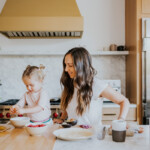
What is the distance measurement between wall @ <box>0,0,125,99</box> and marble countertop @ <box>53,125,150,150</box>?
2.45 metres

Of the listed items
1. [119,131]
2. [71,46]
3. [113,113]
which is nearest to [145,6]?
[71,46]

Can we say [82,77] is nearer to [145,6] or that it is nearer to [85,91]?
[85,91]

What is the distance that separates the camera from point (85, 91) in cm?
176

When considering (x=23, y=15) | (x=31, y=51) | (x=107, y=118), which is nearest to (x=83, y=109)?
(x=107, y=118)

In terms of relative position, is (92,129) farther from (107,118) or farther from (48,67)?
(48,67)

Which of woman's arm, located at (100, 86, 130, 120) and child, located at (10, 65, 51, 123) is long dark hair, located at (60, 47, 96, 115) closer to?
woman's arm, located at (100, 86, 130, 120)

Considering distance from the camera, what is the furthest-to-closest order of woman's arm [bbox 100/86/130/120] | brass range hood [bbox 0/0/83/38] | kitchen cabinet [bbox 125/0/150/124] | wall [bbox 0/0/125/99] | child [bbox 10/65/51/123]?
wall [bbox 0/0/125/99], kitchen cabinet [bbox 125/0/150/124], brass range hood [bbox 0/0/83/38], child [bbox 10/65/51/123], woman's arm [bbox 100/86/130/120]

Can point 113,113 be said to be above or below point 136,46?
below

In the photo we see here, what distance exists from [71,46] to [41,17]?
2.77 feet

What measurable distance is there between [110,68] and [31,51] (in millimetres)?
1287

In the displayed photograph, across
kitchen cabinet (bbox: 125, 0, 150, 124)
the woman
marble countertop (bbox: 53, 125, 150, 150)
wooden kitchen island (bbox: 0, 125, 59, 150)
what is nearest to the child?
the woman

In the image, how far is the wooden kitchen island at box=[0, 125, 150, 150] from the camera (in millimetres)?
1172

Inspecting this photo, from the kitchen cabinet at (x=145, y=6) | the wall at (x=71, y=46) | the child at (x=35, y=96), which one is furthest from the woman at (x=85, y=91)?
the wall at (x=71, y=46)

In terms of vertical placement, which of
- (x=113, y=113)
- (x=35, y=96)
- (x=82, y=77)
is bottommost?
(x=113, y=113)
